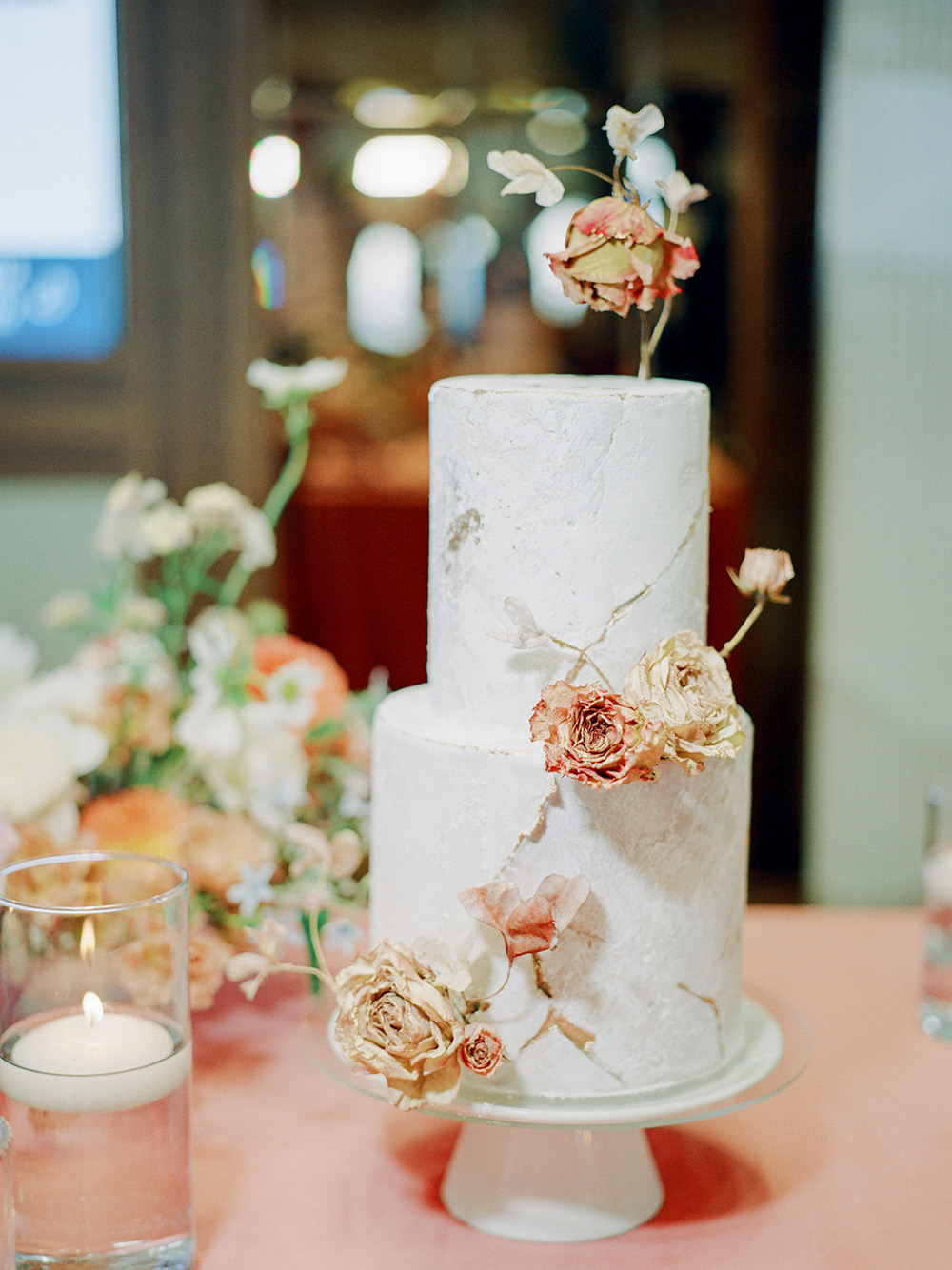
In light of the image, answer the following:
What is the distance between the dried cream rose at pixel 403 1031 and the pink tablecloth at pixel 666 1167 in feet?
0.42

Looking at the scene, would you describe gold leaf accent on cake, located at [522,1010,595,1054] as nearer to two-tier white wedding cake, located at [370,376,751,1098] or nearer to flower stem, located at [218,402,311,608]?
two-tier white wedding cake, located at [370,376,751,1098]

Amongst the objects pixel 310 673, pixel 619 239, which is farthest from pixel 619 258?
pixel 310 673

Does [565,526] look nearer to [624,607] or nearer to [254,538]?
[624,607]

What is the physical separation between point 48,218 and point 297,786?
1.38 m

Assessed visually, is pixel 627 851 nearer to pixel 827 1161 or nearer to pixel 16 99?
pixel 827 1161

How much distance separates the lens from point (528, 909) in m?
0.74

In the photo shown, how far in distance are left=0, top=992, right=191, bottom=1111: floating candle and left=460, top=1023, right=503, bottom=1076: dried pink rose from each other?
15 cm

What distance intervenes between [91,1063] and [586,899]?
277 mm

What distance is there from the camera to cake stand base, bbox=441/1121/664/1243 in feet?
2.68

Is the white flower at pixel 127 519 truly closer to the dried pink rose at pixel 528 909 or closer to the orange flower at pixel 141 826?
A: the orange flower at pixel 141 826

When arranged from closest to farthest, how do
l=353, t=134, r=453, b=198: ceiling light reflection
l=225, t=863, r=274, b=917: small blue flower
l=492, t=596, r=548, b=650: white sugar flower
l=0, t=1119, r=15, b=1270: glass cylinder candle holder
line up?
l=0, t=1119, r=15, b=1270: glass cylinder candle holder, l=492, t=596, r=548, b=650: white sugar flower, l=225, t=863, r=274, b=917: small blue flower, l=353, t=134, r=453, b=198: ceiling light reflection

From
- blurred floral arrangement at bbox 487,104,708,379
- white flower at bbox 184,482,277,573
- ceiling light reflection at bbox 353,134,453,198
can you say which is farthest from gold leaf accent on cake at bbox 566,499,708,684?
ceiling light reflection at bbox 353,134,453,198

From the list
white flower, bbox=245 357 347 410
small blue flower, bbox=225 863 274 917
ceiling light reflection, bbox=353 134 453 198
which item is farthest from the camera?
ceiling light reflection, bbox=353 134 453 198

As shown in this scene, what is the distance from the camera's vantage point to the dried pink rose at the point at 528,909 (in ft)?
2.42
